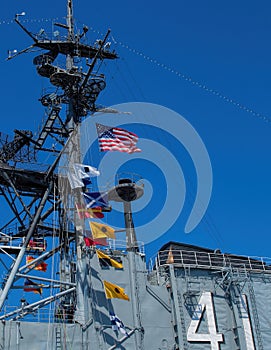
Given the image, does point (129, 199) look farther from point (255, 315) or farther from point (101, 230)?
point (255, 315)

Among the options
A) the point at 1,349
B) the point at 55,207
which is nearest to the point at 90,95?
the point at 55,207

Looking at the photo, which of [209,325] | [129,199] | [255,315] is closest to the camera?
[209,325]

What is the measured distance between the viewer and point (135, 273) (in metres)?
25.2

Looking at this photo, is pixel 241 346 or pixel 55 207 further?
pixel 55 207

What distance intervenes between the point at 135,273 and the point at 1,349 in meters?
7.03

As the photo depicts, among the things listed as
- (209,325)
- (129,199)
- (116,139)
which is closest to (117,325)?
(209,325)

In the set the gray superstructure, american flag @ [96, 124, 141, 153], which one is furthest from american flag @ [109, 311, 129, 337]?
american flag @ [96, 124, 141, 153]

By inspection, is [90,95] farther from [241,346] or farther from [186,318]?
[241,346]

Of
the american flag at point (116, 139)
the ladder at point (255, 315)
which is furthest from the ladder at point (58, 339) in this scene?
the ladder at point (255, 315)

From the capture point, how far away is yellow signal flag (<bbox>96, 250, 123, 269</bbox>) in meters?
24.3

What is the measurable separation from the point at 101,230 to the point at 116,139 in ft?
18.1

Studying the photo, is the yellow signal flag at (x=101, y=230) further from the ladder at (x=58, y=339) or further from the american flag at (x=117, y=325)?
the ladder at (x=58, y=339)

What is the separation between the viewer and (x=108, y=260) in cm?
2497

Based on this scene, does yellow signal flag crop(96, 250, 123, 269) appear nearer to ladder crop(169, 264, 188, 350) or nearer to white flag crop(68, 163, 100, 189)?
ladder crop(169, 264, 188, 350)
